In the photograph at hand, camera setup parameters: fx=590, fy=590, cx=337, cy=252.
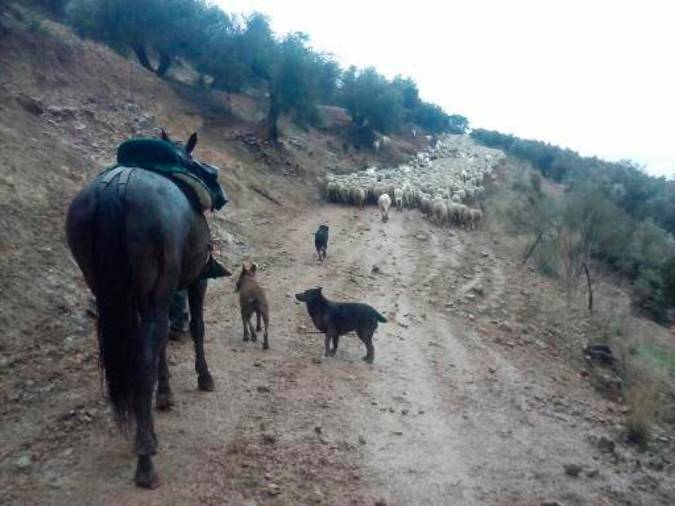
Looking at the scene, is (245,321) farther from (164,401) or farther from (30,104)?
(30,104)

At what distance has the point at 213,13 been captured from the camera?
97.2 ft

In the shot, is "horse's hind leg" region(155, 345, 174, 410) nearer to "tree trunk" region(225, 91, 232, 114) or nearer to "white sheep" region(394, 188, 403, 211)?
"white sheep" region(394, 188, 403, 211)

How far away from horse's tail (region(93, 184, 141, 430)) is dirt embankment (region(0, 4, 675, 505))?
0.71 metres

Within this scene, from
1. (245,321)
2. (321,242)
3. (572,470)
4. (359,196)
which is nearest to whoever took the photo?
(572,470)

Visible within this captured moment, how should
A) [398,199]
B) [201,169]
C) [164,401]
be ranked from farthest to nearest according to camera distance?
[398,199], [201,169], [164,401]

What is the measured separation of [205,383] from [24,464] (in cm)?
193

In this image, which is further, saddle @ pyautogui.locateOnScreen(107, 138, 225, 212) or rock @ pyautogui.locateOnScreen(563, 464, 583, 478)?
rock @ pyautogui.locateOnScreen(563, 464, 583, 478)

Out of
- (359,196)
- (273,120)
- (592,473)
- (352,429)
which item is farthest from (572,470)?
(273,120)

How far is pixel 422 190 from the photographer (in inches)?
1067

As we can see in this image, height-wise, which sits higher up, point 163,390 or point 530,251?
point 163,390

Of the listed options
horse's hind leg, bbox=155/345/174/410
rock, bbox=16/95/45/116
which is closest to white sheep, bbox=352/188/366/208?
rock, bbox=16/95/45/116

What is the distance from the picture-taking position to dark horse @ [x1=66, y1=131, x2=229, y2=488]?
14.0 feet

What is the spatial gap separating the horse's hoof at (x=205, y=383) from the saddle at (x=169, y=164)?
1.80 metres

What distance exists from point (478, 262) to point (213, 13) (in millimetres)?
20802
